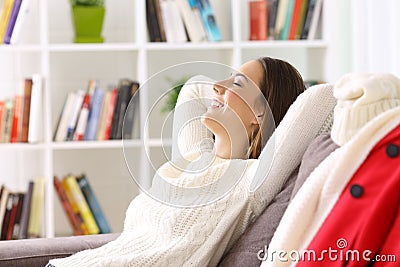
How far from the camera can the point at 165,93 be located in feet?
5.10

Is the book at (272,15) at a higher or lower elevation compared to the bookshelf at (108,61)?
higher

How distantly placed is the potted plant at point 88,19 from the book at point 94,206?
63 cm

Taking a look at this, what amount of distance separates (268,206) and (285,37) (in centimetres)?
214

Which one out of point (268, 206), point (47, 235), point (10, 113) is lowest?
point (47, 235)

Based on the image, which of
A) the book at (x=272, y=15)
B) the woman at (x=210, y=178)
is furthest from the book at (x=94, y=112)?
the woman at (x=210, y=178)

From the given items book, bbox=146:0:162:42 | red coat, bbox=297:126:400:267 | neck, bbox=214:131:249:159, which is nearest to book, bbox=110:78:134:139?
book, bbox=146:0:162:42

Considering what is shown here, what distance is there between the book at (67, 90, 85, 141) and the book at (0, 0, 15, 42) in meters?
0.41

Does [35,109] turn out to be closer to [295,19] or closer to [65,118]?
[65,118]

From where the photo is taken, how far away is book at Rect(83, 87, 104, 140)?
3627 millimetres

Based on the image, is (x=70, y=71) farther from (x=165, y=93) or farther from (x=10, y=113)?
(x=165, y=93)

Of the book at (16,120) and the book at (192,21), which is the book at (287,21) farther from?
the book at (16,120)

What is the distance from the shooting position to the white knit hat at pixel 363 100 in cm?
141

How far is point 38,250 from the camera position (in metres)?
2.09

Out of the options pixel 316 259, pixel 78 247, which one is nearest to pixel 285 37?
pixel 78 247
